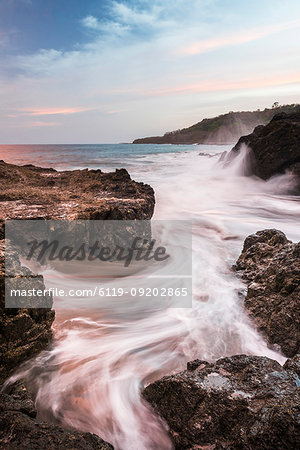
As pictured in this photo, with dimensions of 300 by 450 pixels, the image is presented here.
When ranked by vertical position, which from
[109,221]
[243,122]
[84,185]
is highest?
[243,122]

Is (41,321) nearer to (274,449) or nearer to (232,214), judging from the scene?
(274,449)

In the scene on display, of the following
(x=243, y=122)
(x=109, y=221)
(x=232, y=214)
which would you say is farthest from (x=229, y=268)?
(x=243, y=122)

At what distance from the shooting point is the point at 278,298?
3047 millimetres

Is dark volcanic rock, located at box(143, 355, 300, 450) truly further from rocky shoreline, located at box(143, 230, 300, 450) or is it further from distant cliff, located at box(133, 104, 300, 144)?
distant cliff, located at box(133, 104, 300, 144)

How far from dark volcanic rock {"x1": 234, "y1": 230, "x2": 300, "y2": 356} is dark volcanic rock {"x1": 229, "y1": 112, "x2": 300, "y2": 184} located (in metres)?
7.98

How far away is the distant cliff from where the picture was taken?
358 ft

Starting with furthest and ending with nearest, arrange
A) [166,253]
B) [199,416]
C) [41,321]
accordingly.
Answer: [166,253], [41,321], [199,416]

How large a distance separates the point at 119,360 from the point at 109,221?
2.52 m

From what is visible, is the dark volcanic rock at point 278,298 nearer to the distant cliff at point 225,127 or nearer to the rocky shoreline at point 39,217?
the rocky shoreline at point 39,217

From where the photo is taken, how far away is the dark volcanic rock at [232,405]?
1.39m

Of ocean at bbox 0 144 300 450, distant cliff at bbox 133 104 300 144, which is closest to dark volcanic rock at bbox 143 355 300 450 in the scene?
ocean at bbox 0 144 300 450

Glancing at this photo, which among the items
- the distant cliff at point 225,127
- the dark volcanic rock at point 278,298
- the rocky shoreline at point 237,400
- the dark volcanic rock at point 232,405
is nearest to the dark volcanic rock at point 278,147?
the dark volcanic rock at point 278,298

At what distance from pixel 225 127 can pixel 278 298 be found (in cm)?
12398

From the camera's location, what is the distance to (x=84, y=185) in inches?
263
